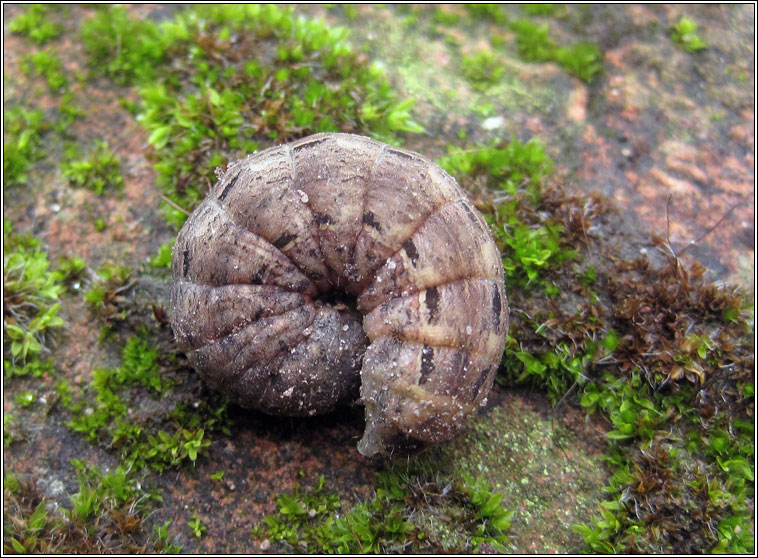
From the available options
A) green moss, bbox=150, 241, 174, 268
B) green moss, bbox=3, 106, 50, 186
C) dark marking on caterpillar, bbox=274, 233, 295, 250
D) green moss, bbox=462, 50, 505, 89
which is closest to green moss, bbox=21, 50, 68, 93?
green moss, bbox=3, 106, 50, 186

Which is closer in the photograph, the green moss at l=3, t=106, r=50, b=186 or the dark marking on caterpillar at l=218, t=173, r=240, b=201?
the dark marking on caterpillar at l=218, t=173, r=240, b=201

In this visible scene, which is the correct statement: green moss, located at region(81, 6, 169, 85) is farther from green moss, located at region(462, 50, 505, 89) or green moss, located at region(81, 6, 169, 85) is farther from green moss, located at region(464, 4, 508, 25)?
green moss, located at region(464, 4, 508, 25)

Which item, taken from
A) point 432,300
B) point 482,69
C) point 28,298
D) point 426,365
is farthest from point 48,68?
point 426,365

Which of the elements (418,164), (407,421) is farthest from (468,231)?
(407,421)

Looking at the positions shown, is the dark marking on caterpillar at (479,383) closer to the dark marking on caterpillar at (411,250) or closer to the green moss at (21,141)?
the dark marking on caterpillar at (411,250)

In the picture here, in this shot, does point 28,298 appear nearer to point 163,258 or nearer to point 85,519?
point 163,258

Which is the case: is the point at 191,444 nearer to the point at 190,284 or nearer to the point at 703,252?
the point at 190,284

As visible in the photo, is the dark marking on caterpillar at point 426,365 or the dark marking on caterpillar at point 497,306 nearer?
the dark marking on caterpillar at point 426,365

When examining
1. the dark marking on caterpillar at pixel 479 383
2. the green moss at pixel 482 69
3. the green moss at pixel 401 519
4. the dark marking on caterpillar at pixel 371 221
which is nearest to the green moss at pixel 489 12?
the green moss at pixel 482 69
